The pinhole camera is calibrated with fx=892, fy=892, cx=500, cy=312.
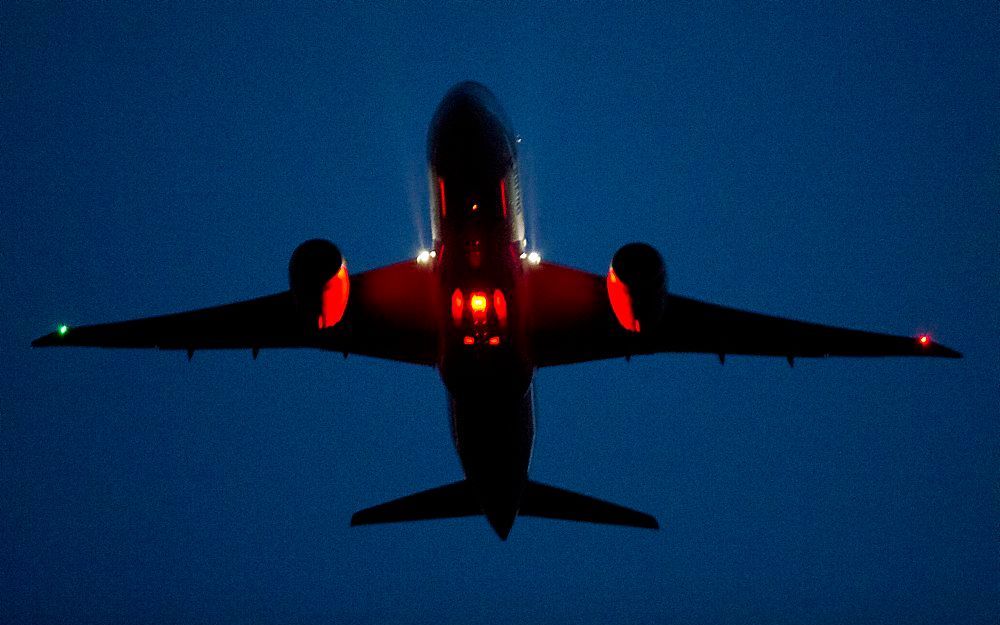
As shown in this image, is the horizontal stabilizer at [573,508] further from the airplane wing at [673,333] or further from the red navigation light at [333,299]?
the red navigation light at [333,299]

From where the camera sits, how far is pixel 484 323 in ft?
53.8

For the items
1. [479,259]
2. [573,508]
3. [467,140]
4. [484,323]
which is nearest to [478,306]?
[484,323]

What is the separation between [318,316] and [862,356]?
1310cm

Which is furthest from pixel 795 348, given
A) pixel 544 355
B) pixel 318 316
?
pixel 318 316

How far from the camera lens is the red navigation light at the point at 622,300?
48.2ft

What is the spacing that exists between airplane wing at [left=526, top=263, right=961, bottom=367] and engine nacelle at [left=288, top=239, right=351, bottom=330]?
18.7 feet

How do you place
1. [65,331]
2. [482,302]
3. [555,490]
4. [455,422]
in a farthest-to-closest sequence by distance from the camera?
[555,490] → [65,331] → [455,422] → [482,302]

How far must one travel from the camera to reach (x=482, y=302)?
1627cm

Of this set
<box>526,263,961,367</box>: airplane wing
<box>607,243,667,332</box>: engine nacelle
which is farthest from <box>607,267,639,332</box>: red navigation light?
<box>526,263,961,367</box>: airplane wing

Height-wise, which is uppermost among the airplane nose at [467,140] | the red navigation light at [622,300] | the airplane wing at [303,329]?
the airplane nose at [467,140]

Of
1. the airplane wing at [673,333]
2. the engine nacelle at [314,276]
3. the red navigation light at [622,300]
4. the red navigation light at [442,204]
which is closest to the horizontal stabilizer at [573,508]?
the airplane wing at [673,333]

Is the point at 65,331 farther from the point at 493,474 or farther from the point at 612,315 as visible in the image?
the point at 612,315

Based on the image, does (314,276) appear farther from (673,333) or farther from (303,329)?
(673,333)

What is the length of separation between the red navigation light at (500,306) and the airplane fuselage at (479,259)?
2 cm
